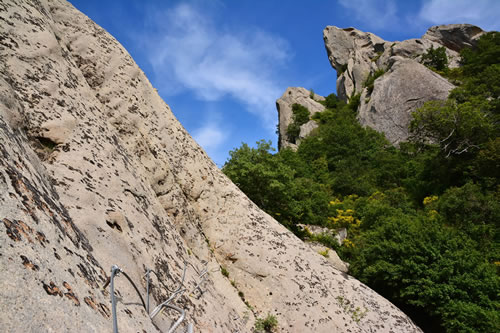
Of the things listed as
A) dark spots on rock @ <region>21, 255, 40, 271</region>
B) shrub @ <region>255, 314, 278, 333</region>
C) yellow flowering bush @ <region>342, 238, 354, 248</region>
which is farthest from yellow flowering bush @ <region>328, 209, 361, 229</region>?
dark spots on rock @ <region>21, 255, 40, 271</region>

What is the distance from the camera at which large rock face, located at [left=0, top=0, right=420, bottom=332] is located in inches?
85.0

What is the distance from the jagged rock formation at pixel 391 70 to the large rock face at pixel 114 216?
31530mm

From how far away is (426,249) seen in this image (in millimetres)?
12039

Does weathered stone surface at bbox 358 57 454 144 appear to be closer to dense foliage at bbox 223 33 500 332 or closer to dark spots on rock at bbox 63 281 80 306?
dense foliage at bbox 223 33 500 332

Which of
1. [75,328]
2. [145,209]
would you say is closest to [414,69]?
[145,209]

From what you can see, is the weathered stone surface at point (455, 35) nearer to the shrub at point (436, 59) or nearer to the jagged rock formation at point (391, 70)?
the jagged rock formation at point (391, 70)

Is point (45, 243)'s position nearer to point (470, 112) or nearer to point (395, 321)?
point (395, 321)

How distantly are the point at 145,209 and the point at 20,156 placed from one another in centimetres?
235

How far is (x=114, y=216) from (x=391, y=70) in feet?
143

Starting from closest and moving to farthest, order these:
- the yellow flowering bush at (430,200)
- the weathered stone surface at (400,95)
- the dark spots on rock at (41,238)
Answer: the dark spots on rock at (41,238), the yellow flowering bush at (430,200), the weathered stone surface at (400,95)

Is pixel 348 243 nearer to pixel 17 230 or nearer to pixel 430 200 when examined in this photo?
pixel 430 200

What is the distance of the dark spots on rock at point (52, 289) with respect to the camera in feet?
6.32

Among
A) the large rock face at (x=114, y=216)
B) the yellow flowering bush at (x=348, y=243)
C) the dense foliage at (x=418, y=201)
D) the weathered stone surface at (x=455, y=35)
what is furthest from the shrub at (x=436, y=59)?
the large rock face at (x=114, y=216)

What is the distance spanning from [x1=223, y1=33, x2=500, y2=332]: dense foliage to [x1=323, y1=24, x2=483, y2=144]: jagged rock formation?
10.2ft
